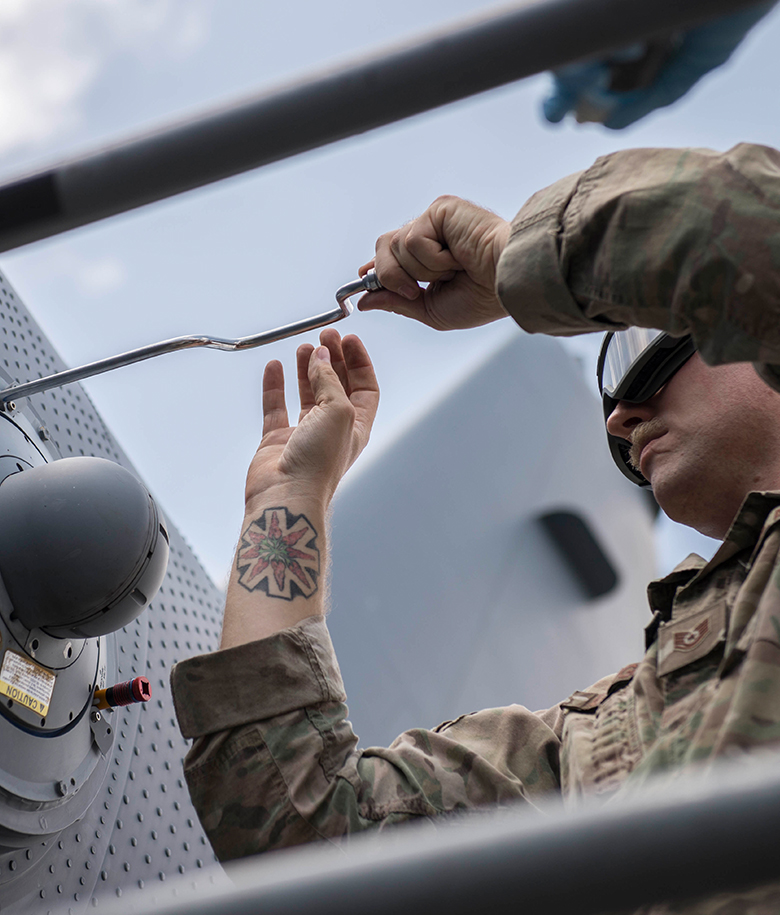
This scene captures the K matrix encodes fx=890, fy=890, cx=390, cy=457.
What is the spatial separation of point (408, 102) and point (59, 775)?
113 cm

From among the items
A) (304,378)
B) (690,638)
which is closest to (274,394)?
(304,378)

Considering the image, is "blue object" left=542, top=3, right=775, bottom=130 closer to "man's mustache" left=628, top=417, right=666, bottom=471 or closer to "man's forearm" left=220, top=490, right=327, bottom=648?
"man's forearm" left=220, top=490, right=327, bottom=648

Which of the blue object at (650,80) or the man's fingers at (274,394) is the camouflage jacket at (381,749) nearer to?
the man's fingers at (274,394)

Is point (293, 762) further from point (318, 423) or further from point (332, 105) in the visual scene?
point (332, 105)

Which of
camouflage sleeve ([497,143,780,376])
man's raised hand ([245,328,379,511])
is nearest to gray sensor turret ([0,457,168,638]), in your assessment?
man's raised hand ([245,328,379,511])

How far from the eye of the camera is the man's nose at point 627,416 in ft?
5.66

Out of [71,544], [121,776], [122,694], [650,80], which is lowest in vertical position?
[121,776]

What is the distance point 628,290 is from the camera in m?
0.87

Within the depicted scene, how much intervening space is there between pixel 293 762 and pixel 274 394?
2.33 ft

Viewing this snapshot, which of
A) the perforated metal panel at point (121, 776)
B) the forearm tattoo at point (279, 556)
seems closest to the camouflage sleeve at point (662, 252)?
the forearm tattoo at point (279, 556)

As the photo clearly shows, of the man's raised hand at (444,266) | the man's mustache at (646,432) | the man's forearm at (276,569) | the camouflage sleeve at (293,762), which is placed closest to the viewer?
the man's raised hand at (444,266)

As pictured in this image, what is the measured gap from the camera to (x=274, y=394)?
1.73 metres

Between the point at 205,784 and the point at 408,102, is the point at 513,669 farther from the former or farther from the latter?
the point at 408,102

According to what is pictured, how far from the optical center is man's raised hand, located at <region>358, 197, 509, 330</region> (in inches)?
45.6
